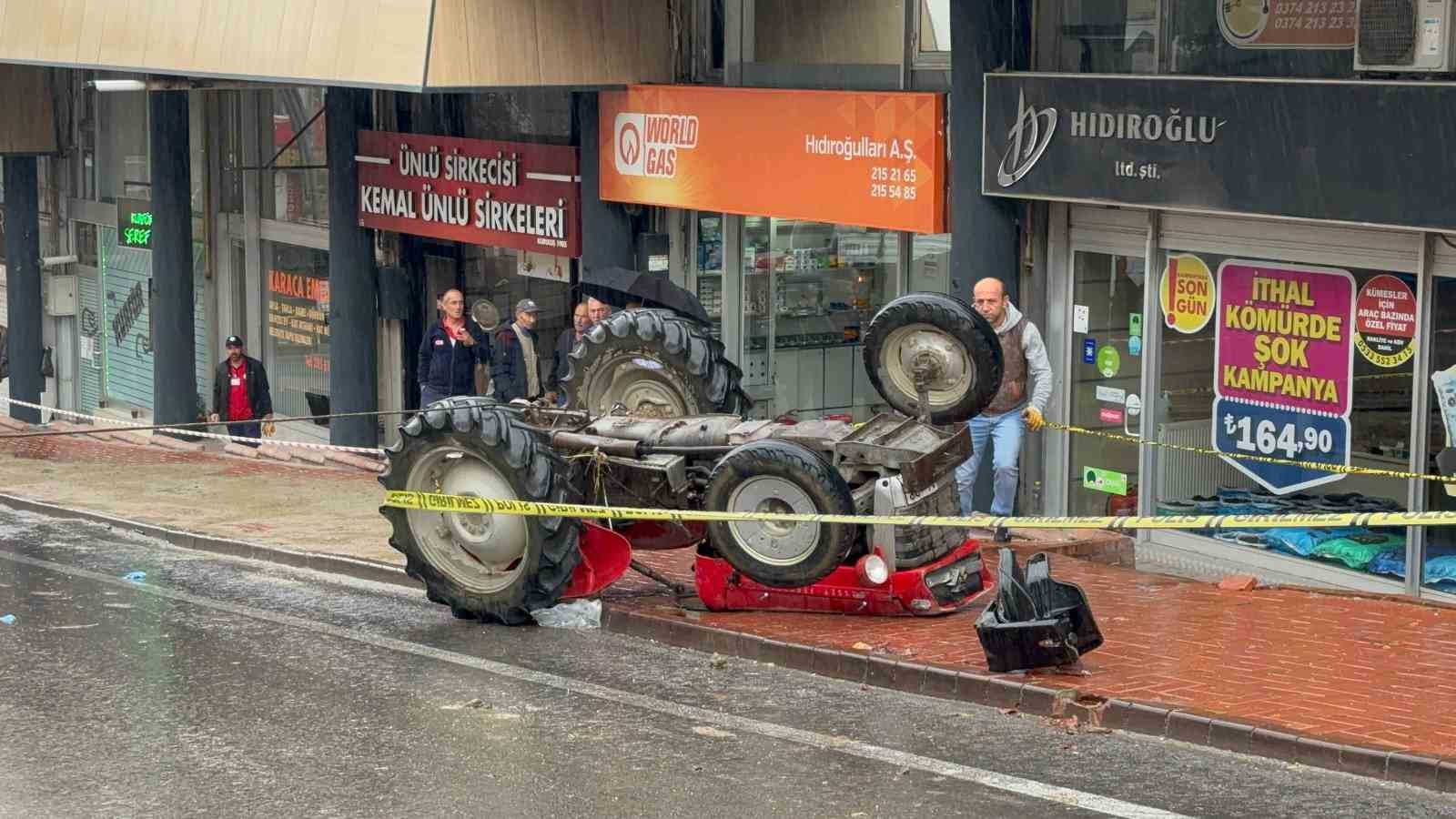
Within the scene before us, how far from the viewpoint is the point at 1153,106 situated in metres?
12.8

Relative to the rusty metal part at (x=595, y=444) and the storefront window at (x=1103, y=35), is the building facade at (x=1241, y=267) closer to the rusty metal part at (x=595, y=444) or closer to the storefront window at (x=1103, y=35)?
the storefront window at (x=1103, y=35)

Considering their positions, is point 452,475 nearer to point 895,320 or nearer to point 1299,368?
point 895,320

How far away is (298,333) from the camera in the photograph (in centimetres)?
2386

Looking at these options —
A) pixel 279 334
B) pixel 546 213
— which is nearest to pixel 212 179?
pixel 279 334

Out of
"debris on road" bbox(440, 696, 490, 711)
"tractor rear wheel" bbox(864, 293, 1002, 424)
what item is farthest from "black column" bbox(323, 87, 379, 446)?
"debris on road" bbox(440, 696, 490, 711)

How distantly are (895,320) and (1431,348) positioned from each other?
10.6 feet

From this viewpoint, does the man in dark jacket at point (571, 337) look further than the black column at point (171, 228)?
No

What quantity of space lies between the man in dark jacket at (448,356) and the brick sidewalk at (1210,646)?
221 centimetres

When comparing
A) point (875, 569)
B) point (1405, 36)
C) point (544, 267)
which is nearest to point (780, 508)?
point (875, 569)

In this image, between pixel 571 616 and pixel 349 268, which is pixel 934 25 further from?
pixel 349 268

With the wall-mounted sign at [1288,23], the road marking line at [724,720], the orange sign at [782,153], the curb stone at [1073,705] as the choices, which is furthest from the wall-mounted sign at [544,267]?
the curb stone at [1073,705]

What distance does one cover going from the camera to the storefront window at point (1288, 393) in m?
12.2

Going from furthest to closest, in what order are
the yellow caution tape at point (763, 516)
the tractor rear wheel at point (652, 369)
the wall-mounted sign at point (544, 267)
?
the wall-mounted sign at point (544, 267) < the tractor rear wheel at point (652, 369) < the yellow caution tape at point (763, 516)

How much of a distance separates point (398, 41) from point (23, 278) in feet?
41.8
